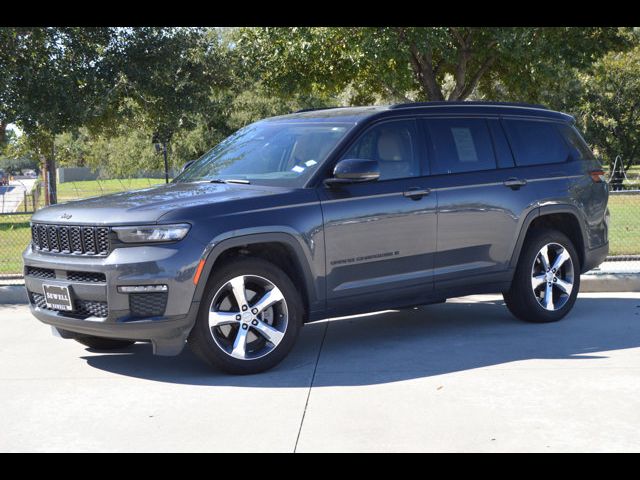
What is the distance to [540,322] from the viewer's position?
8758 millimetres

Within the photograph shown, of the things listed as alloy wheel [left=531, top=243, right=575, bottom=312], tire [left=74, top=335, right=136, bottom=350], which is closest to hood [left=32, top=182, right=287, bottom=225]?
tire [left=74, top=335, right=136, bottom=350]

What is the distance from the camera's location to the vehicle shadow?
22.7 ft

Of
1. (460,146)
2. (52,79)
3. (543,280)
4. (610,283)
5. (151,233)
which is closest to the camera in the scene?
(151,233)

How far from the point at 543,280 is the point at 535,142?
1277 mm

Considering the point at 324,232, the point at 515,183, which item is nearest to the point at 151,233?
the point at 324,232

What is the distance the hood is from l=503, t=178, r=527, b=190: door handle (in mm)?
2254

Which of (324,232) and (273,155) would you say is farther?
(273,155)

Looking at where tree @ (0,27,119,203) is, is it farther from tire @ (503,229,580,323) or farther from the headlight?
the headlight

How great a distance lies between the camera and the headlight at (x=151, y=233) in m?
6.45

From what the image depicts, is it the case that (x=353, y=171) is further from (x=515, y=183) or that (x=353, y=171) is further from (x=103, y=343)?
(x=103, y=343)

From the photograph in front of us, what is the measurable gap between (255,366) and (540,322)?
10.2 ft

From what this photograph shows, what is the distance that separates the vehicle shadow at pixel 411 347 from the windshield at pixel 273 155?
1450mm

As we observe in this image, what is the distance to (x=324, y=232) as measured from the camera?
7.13 meters

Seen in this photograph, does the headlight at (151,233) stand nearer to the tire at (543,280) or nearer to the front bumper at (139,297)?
the front bumper at (139,297)
